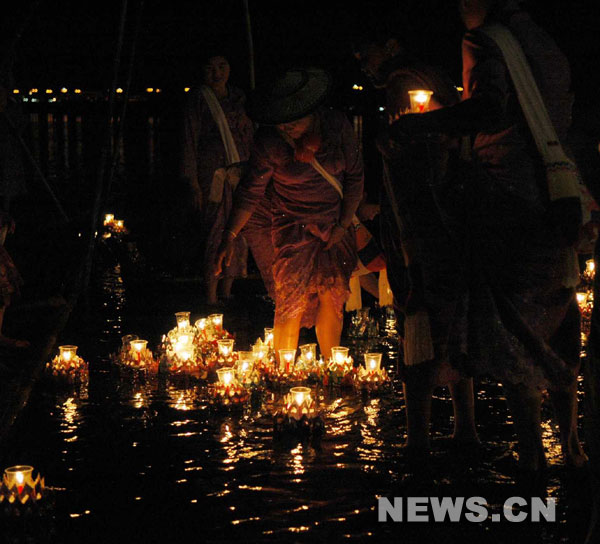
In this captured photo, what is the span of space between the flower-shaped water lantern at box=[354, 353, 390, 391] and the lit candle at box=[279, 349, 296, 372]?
51 centimetres

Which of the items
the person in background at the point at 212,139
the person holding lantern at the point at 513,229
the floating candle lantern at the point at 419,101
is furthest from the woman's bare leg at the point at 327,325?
the person in background at the point at 212,139

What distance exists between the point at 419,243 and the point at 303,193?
2.20m

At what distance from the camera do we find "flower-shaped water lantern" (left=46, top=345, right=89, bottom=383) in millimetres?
7582

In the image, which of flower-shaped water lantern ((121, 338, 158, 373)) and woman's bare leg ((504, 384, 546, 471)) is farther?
flower-shaped water lantern ((121, 338, 158, 373))

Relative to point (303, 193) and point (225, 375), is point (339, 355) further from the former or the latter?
point (303, 193)

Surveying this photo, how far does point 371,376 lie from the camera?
292 inches

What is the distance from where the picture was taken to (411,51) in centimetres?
570

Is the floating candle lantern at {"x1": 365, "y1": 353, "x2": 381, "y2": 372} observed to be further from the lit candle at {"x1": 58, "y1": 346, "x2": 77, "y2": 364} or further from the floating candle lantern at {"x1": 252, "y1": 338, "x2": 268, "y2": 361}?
the lit candle at {"x1": 58, "y1": 346, "x2": 77, "y2": 364}

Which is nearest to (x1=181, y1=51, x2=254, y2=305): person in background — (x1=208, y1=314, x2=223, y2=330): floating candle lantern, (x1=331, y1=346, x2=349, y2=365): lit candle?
(x1=208, y1=314, x2=223, y2=330): floating candle lantern

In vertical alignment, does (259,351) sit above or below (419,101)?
below

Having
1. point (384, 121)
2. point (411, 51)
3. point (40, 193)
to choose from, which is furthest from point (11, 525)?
point (40, 193)

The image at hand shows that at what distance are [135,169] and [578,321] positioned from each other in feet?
71.1

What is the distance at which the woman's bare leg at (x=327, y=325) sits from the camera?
7.79 metres

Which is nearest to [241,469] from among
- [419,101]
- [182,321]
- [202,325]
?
[419,101]
